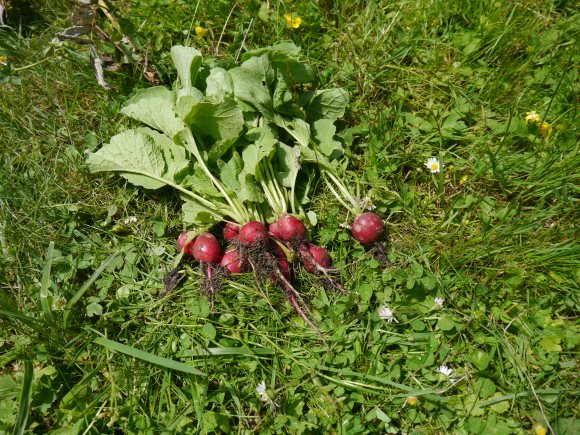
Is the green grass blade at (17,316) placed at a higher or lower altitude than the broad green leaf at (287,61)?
lower

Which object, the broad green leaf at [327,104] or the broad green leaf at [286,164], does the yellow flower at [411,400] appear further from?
the broad green leaf at [327,104]

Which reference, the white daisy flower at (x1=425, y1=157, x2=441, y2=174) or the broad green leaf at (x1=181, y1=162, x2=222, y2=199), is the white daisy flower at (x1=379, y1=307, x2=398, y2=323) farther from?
the broad green leaf at (x1=181, y1=162, x2=222, y2=199)

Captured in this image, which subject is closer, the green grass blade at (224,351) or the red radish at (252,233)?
the green grass blade at (224,351)

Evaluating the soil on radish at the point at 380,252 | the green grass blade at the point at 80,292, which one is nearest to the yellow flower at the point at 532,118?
the soil on radish at the point at 380,252

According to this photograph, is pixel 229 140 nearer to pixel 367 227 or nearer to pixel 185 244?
pixel 185 244

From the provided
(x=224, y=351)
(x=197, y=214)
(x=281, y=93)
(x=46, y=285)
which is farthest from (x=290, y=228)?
(x=46, y=285)

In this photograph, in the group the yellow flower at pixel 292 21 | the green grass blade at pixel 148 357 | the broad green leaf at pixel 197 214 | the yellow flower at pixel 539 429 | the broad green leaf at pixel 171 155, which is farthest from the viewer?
the yellow flower at pixel 292 21
